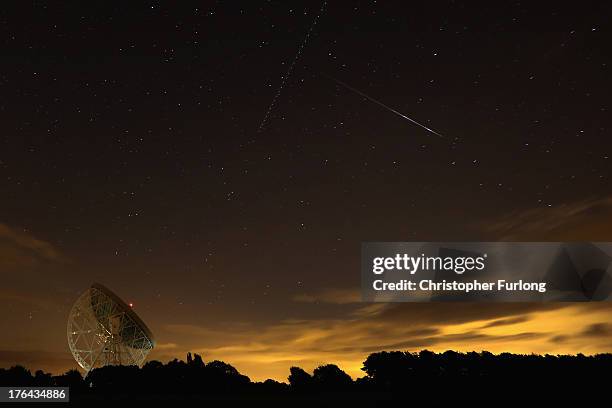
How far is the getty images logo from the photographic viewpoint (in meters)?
22.7

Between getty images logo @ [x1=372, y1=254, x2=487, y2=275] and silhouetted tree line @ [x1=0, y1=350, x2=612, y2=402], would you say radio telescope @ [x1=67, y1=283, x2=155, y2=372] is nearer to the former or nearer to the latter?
silhouetted tree line @ [x1=0, y1=350, x2=612, y2=402]

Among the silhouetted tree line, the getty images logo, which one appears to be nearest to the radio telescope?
the silhouetted tree line

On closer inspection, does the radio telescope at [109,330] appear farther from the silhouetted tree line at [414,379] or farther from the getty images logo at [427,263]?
the getty images logo at [427,263]

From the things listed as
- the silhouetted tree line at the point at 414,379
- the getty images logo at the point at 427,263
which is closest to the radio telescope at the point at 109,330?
the silhouetted tree line at the point at 414,379

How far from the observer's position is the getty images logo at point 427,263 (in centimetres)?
2269

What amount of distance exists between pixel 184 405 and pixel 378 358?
1269 cm

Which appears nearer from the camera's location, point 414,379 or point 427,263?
point 427,263

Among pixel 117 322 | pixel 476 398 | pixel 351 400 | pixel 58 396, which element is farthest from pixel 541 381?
pixel 117 322

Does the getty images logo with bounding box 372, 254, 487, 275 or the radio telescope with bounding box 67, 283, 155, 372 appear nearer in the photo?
the getty images logo with bounding box 372, 254, 487, 275

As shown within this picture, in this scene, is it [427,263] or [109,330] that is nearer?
[427,263]

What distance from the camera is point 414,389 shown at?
111 ft

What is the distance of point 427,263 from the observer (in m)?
22.7

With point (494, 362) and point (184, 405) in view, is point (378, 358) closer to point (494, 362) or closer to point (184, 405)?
point (494, 362)

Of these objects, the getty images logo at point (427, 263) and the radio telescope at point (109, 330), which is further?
Result: the radio telescope at point (109, 330)
